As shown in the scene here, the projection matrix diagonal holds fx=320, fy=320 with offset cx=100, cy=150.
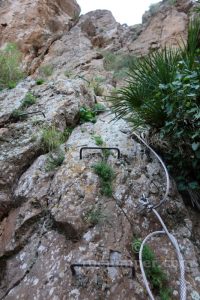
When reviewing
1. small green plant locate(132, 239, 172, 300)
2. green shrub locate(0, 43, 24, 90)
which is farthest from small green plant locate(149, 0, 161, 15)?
small green plant locate(132, 239, 172, 300)

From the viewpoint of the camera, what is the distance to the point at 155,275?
2.88 m

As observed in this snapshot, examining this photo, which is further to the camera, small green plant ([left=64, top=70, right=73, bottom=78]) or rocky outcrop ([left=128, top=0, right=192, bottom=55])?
rocky outcrop ([left=128, top=0, right=192, bottom=55])

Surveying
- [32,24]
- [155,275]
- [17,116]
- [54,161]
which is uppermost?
[32,24]

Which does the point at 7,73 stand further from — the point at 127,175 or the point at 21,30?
the point at 127,175

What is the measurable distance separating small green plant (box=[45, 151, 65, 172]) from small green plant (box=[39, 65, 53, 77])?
4618 millimetres

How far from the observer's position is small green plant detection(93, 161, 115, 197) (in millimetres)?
3709

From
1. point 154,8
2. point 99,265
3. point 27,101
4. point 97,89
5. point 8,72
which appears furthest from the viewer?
point 154,8

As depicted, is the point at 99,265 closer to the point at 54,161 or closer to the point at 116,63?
the point at 54,161

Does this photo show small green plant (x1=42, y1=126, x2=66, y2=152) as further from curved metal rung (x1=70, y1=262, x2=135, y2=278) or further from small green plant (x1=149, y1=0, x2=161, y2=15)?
small green plant (x1=149, y1=0, x2=161, y2=15)

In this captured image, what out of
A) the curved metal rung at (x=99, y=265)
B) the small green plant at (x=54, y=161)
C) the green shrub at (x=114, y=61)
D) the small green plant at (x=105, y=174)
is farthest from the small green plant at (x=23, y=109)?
the green shrub at (x=114, y=61)

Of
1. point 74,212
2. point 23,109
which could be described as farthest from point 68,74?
point 74,212

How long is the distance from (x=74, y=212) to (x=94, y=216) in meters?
0.22

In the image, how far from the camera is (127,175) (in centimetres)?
397

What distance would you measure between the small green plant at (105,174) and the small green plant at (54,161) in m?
0.54
